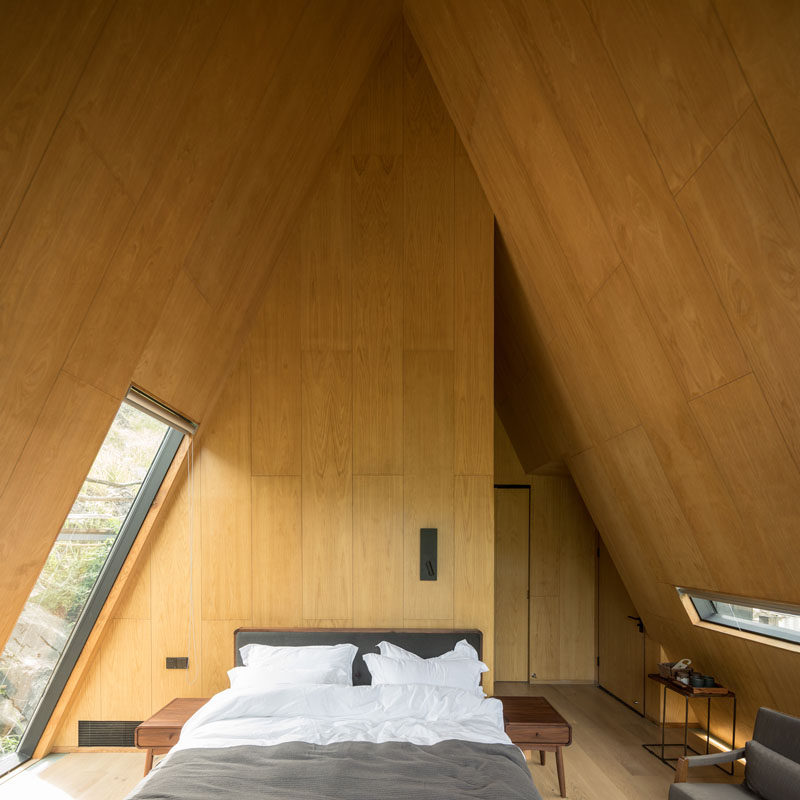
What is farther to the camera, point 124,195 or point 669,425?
point 669,425

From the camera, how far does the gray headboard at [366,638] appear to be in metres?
4.21

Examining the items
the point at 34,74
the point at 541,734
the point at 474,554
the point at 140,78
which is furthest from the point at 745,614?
the point at 34,74

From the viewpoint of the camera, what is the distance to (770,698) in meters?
3.97

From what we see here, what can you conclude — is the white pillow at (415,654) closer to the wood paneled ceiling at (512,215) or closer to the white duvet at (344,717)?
the white duvet at (344,717)

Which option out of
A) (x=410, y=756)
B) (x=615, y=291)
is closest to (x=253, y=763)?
(x=410, y=756)

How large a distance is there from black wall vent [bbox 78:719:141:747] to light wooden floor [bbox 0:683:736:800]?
8 centimetres

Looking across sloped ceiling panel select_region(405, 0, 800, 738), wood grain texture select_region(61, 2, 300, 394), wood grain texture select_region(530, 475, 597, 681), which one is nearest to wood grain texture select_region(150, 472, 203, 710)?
wood grain texture select_region(61, 2, 300, 394)

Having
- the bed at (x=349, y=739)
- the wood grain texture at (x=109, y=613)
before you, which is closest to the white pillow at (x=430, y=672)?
A: the bed at (x=349, y=739)

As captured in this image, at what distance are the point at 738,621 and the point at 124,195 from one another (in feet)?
12.9

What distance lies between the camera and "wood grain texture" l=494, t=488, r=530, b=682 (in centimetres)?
708

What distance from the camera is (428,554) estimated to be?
4.41 m

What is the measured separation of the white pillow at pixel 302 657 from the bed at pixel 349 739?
0.12ft

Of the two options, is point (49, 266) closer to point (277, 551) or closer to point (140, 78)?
point (140, 78)

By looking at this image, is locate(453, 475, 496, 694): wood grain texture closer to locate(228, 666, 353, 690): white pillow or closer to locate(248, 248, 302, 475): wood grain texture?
locate(228, 666, 353, 690): white pillow
